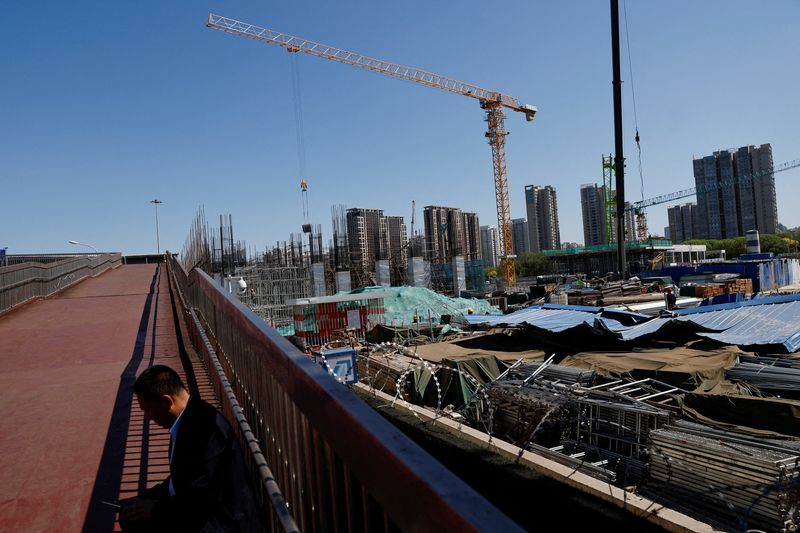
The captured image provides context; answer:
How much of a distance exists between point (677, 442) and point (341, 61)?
68.2 m

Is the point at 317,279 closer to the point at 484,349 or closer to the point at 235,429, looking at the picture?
the point at 484,349

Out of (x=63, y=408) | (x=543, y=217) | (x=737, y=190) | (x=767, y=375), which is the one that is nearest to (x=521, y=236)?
(x=543, y=217)

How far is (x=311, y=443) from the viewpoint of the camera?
189cm

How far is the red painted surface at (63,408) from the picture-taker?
340 cm

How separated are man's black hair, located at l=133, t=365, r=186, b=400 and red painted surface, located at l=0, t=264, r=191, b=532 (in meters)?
1.21

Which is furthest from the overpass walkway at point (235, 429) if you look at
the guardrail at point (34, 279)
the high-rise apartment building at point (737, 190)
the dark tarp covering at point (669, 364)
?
→ the high-rise apartment building at point (737, 190)

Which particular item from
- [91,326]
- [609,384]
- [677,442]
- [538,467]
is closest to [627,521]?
[677,442]

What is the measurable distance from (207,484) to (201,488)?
1.0 inches

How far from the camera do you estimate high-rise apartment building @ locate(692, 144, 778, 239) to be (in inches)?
4283

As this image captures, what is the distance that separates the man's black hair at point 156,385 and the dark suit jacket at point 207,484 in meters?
0.28

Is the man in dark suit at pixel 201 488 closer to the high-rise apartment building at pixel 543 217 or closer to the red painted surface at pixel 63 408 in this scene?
the red painted surface at pixel 63 408

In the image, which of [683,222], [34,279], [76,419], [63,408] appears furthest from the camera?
[683,222]

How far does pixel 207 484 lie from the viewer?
2.14 metres

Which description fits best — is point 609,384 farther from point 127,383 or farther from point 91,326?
point 91,326
